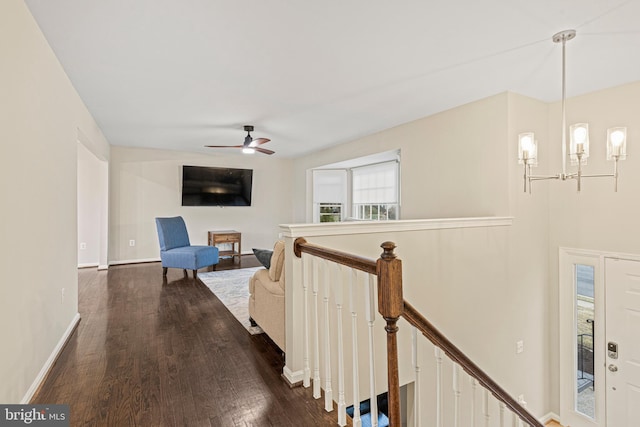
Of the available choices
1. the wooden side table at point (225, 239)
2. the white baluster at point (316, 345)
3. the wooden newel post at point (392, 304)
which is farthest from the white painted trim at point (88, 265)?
the wooden newel post at point (392, 304)

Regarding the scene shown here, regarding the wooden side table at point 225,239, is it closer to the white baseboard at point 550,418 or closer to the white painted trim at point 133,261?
the white painted trim at point 133,261

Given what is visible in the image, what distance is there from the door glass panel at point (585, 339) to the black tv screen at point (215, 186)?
20.7ft

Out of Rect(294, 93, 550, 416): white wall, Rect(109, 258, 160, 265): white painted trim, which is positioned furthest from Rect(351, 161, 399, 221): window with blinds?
Rect(109, 258, 160, 265): white painted trim

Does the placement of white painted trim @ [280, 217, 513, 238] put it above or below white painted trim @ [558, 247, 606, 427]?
above

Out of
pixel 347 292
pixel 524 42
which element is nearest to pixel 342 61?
pixel 524 42

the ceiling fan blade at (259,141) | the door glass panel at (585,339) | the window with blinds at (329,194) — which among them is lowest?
the door glass panel at (585,339)

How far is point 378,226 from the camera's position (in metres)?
2.56

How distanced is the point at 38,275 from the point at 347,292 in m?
2.22

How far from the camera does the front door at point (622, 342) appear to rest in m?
3.22

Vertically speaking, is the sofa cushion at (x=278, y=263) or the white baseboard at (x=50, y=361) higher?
the sofa cushion at (x=278, y=263)

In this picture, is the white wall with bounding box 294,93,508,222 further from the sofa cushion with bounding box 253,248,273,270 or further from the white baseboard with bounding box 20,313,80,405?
the white baseboard with bounding box 20,313,80,405

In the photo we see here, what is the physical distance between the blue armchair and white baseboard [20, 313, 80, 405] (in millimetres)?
1944

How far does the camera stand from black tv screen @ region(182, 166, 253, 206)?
6.84 meters

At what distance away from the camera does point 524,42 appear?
2430 mm
